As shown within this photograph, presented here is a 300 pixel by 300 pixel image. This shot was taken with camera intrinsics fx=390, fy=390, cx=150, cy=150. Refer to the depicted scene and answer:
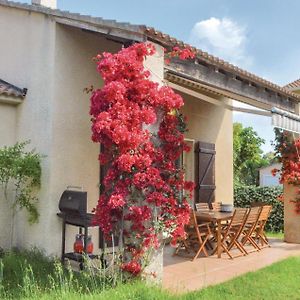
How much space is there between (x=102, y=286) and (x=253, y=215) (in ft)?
16.9

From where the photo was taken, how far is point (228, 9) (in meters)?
12.5

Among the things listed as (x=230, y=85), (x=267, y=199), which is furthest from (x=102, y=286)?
(x=267, y=199)

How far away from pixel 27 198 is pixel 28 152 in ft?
3.50

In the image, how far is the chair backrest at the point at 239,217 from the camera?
933 cm

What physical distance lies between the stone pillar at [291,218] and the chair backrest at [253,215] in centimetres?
280

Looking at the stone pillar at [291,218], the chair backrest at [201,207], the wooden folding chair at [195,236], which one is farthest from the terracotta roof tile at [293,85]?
the wooden folding chair at [195,236]

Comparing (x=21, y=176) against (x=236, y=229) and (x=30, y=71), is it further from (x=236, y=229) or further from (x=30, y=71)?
(x=236, y=229)

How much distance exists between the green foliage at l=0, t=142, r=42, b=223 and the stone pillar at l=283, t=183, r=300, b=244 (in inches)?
312

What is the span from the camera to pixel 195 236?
31.0 ft

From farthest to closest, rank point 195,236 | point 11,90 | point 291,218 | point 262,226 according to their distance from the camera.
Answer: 1. point 291,218
2. point 262,226
3. point 195,236
4. point 11,90

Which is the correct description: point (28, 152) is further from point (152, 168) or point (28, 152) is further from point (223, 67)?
point (223, 67)

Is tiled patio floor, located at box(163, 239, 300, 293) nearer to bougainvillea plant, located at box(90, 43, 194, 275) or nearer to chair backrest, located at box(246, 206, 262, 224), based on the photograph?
chair backrest, located at box(246, 206, 262, 224)

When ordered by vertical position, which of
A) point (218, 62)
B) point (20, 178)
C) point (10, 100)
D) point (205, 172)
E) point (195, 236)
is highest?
point (218, 62)

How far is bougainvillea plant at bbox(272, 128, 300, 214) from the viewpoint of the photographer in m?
11.9
